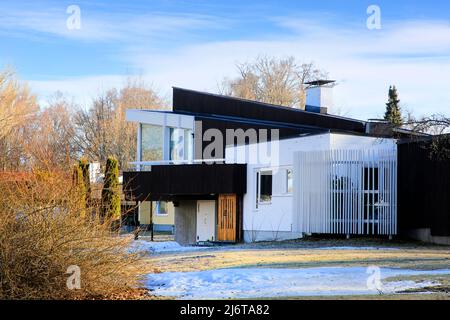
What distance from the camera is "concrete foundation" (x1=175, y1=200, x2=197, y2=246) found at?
36.8 metres

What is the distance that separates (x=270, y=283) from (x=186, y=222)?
72.5 ft

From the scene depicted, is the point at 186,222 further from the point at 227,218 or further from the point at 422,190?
the point at 422,190

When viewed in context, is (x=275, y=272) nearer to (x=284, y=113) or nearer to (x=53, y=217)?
(x=53, y=217)

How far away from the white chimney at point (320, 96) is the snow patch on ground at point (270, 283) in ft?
77.1

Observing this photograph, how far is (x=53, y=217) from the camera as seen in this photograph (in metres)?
14.2

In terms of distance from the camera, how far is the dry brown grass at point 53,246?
13.5m

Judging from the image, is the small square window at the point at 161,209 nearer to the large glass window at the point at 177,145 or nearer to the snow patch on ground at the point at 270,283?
the large glass window at the point at 177,145

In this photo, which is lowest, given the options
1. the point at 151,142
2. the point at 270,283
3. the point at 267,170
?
the point at 270,283

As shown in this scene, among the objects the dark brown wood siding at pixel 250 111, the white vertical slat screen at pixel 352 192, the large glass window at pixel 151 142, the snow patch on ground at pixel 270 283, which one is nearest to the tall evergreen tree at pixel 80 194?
the snow patch on ground at pixel 270 283

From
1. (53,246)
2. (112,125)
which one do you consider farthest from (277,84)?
(53,246)

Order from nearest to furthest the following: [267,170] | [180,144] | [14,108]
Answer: [267,170]
[180,144]
[14,108]

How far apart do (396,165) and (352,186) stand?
1.68 meters

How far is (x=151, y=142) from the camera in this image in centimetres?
4197
